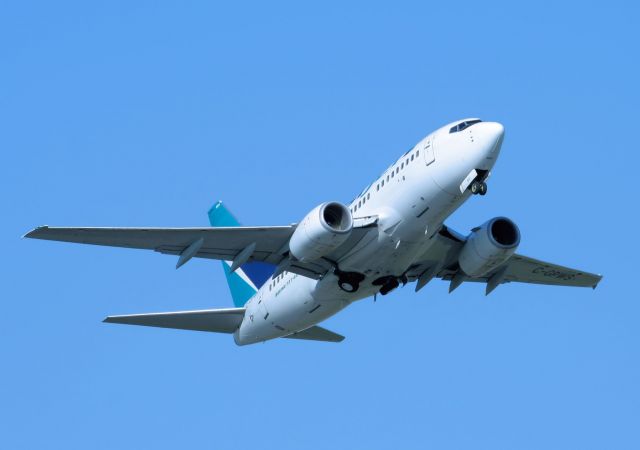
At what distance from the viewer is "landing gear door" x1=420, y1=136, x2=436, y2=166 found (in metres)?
37.0

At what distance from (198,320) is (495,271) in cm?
1046

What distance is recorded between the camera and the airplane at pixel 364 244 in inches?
1447

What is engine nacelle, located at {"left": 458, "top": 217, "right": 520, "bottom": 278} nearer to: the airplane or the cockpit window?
the airplane

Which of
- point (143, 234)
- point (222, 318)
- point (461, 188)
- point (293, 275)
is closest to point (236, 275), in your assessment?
point (222, 318)

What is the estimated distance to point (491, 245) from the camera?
40156 mm

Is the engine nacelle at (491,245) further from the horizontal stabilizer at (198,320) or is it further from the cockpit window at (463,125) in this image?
the horizontal stabilizer at (198,320)

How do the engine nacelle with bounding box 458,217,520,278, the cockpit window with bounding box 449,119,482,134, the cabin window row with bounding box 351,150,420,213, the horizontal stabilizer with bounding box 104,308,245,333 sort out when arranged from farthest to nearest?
the horizontal stabilizer with bounding box 104,308,245,333 < the engine nacelle with bounding box 458,217,520,278 < the cabin window row with bounding box 351,150,420,213 < the cockpit window with bounding box 449,119,482,134

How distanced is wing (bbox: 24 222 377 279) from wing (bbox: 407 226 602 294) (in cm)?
373

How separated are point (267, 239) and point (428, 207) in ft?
17.9

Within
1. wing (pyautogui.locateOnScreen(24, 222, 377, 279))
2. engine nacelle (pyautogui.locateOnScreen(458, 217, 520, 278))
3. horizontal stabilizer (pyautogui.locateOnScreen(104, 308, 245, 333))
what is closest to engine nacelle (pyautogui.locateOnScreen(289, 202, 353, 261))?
wing (pyautogui.locateOnScreen(24, 222, 377, 279))

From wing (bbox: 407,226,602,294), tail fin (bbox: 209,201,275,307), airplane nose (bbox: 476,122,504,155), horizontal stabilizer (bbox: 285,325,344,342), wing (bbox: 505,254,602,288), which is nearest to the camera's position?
airplane nose (bbox: 476,122,504,155)

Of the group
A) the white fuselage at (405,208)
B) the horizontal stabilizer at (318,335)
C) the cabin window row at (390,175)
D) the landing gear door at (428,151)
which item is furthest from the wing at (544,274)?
the landing gear door at (428,151)

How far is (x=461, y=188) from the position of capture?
119 ft

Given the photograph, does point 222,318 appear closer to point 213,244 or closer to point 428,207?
point 213,244
